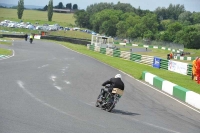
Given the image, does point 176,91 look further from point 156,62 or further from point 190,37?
point 190,37

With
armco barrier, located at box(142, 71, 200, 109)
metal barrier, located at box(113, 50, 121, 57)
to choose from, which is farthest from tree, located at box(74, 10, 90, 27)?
armco barrier, located at box(142, 71, 200, 109)

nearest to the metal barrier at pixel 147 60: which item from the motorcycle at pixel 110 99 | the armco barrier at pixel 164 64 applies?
the armco barrier at pixel 164 64

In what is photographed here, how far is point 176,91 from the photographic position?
21.6 meters

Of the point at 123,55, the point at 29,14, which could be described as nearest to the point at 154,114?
the point at 123,55

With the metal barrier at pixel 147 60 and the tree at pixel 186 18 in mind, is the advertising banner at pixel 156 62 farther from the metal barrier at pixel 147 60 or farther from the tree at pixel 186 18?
the tree at pixel 186 18

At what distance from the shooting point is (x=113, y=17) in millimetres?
141375

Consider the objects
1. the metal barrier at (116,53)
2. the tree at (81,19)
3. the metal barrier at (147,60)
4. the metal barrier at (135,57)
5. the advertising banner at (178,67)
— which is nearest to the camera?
the advertising banner at (178,67)

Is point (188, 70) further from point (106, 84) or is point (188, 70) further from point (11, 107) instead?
point (11, 107)

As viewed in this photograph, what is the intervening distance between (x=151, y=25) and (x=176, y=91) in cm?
10858

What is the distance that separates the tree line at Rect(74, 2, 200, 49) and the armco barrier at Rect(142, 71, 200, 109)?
6492 centimetres

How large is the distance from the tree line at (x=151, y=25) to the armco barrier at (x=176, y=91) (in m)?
64.9

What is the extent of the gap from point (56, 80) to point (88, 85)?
1948 millimetres

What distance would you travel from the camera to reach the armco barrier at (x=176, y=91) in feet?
62.5

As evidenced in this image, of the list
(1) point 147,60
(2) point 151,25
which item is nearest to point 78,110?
(1) point 147,60
